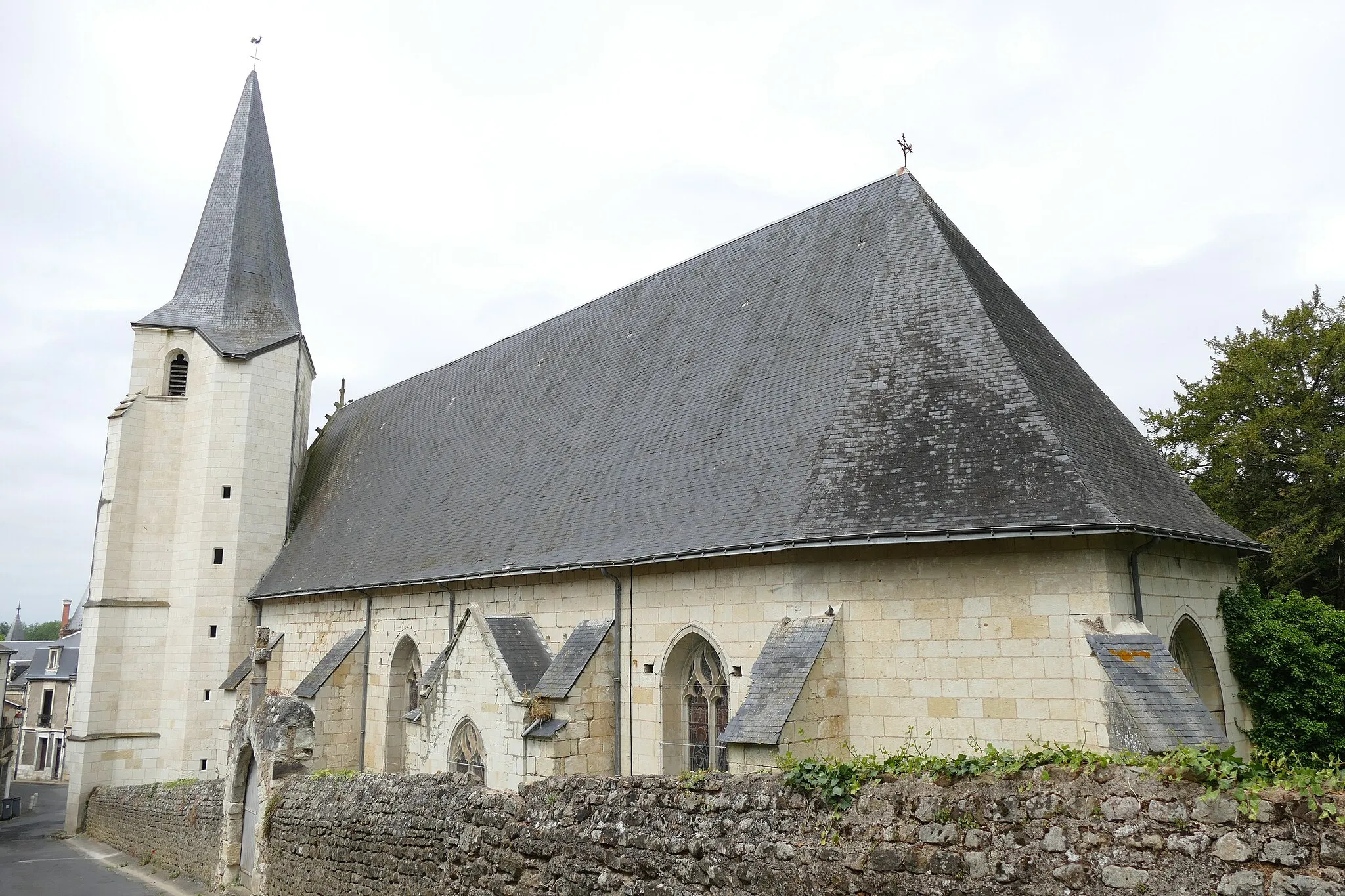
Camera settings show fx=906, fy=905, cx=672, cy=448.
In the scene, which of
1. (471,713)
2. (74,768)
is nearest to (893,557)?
(471,713)

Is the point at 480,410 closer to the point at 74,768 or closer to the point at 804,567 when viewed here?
the point at 804,567

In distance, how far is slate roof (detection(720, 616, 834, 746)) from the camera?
9.51 metres

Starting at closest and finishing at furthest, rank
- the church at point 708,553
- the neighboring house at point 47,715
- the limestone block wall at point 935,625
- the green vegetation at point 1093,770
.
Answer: the green vegetation at point 1093,770, the limestone block wall at point 935,625, the church at point 708,553, the neighboring house at point 47,715

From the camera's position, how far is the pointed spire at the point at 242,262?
25.0m

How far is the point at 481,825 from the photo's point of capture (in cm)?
825

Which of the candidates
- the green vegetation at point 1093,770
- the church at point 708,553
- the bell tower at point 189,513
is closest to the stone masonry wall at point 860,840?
the green vegetation at point 1093,770

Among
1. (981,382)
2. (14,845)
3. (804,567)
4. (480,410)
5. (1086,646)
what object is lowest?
(14,845)

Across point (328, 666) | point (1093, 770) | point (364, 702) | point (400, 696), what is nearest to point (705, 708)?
point (1093, 770)

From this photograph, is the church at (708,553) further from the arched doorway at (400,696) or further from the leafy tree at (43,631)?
the leafy tree at (43,631)

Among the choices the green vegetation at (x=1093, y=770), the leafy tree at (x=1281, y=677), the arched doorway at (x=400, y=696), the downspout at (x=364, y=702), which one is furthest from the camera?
the downspout at (x=364, y=702)

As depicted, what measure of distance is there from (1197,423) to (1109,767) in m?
23.0

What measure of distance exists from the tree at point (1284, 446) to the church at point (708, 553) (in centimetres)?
1125

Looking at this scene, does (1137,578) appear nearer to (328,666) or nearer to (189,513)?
(328,666)

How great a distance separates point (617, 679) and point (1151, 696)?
270 inches
